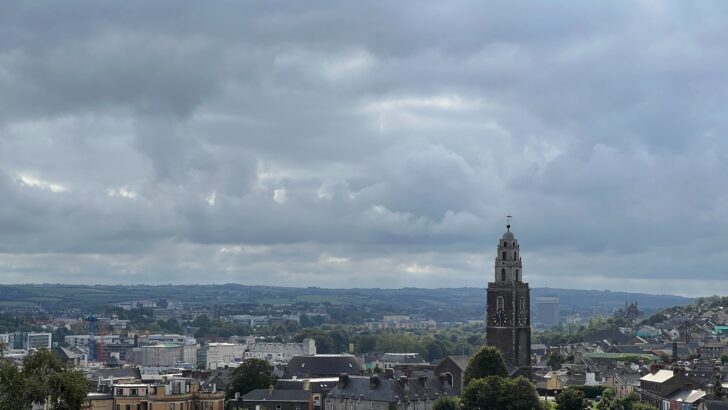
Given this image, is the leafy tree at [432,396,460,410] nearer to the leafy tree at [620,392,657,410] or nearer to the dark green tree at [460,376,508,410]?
the dark green tree at [460,376,508,410]

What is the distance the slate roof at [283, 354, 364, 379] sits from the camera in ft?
512

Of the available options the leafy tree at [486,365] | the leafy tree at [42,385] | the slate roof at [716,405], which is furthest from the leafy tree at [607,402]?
the leafy tree at [42,385]

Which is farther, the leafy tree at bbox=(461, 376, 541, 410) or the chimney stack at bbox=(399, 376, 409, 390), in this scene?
the chimney stack at bbox=(399, 376, 409, 390)

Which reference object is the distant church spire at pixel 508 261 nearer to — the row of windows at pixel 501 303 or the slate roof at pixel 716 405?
the row of windows at pixel 501 303

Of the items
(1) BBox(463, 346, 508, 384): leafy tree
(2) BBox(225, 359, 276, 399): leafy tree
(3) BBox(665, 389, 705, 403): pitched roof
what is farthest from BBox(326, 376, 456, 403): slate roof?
(3) BBox(665, 389, 705, 403): pitched roof

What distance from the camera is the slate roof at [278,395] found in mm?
133125

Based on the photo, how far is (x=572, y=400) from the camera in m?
126

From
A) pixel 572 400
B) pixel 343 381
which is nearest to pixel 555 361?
pixel 343 381

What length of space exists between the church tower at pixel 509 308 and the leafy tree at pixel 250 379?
23.8 m

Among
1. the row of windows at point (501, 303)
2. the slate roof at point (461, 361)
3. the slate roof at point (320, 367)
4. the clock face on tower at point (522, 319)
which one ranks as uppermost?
the row of windows at point (501, 303)

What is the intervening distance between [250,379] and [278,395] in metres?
8.22

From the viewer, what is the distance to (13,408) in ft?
283

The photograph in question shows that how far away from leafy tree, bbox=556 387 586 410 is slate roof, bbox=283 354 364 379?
35.0 meters

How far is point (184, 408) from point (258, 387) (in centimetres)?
2270
